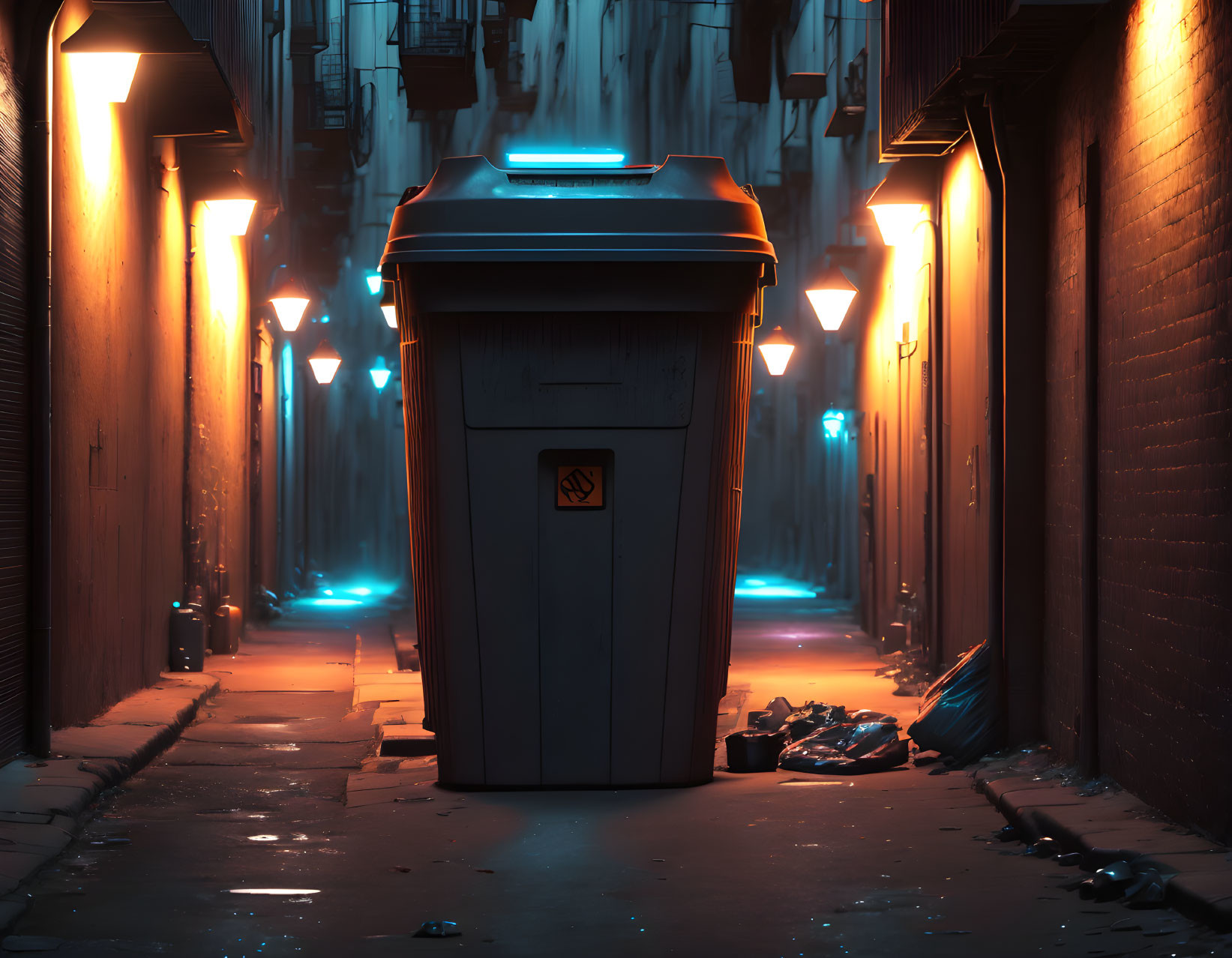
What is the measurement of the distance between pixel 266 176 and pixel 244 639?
4566 mm

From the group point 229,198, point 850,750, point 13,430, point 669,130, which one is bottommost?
point 850,750

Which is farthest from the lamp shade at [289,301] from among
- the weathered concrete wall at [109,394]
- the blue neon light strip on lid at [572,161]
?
the blue neon light strip on lid at [572,161]

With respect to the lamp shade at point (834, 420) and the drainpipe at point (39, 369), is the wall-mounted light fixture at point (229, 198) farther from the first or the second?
the lamp shade at point (834, 420)

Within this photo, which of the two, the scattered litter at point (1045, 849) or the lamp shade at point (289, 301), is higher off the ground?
the lamp shade at point (289, 301)

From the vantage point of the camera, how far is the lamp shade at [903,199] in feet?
31.0

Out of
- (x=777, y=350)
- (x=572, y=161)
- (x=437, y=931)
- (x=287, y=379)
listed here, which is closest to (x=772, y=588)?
(x=287, y=379)

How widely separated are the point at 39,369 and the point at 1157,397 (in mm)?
4510

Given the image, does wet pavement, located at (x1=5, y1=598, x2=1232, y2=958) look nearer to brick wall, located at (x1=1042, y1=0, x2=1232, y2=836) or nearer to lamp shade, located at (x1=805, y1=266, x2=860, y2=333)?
brick wall, located at (x1=1042, y1=0, x2=1232, y2=836)

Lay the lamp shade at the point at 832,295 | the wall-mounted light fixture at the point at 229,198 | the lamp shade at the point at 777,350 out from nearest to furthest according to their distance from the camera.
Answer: the wall-mounted light fixture at the point at 229,198, the lamp shade at the point at 832,295, the lamp shade at the point at 777,350

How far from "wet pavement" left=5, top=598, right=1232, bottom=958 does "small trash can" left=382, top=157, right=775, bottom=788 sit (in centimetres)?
35

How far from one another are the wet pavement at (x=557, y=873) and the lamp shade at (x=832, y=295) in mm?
6357

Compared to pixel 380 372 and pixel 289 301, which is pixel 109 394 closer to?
pixel 289 301

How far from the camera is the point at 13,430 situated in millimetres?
6328

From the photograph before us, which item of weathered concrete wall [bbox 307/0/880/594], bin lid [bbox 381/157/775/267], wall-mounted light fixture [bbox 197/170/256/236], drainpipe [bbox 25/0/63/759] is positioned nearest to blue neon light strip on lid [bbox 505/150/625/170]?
bin lid [bbox 381/157/775/267]
